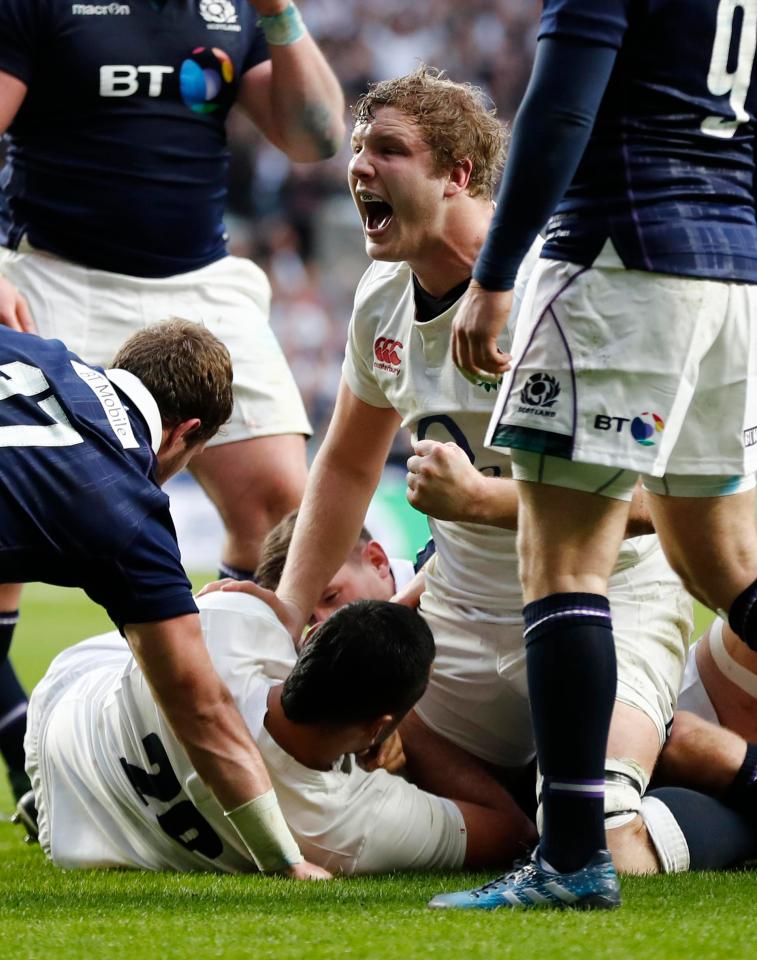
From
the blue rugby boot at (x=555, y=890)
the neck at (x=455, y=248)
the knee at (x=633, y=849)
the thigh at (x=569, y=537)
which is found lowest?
the knee at (x=633, y=849)

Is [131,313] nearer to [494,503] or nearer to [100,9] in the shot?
[100,9]

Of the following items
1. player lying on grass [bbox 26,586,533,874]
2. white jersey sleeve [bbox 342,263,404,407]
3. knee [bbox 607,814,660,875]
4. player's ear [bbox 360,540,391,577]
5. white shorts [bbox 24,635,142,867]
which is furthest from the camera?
player's ear [bbox 360,540,391,577]

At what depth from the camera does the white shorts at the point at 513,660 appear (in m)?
3.50

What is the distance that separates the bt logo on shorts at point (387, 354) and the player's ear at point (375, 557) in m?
0.59

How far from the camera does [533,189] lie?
7.78ft

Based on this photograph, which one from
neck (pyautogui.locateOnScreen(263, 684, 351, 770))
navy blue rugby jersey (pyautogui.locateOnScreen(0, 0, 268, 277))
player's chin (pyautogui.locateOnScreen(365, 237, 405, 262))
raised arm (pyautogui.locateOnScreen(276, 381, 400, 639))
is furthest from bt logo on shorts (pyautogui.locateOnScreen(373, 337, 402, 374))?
navy blue rugby jersey (pyautogui.locateOnScreen(0, 0, 268, 277))

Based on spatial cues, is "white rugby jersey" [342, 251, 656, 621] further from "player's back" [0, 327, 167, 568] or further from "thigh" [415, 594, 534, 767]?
"player's back" [0, 327, 167, 568]

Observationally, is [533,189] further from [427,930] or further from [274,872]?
[274,872]

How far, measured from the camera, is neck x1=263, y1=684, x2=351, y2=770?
9.99ft

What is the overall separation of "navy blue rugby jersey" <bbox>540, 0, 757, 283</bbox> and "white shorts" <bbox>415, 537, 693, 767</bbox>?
1134 millimetres

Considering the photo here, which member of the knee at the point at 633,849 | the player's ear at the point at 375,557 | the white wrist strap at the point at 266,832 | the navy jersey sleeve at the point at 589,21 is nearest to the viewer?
the navy jersey sleeve at the point at 589,21

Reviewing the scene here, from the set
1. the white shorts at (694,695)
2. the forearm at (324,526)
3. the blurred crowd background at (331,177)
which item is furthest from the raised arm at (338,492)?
the blurred crowd background at (331,177)

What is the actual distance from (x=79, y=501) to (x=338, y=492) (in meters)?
1.15

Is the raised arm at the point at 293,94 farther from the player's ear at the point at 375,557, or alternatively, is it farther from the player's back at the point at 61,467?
the player's back at the point at 61,467
